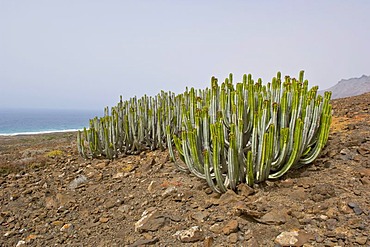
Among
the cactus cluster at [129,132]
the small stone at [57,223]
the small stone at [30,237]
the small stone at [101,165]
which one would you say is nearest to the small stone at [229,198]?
the small stone at [57,223]

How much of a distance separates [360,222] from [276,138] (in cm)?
132

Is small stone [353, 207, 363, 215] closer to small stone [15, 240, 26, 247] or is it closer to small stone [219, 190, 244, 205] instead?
small stone [219, 190, 244, 205]

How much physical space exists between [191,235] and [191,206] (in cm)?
60

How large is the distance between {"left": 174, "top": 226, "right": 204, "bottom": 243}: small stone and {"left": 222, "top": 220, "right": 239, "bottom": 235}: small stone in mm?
225

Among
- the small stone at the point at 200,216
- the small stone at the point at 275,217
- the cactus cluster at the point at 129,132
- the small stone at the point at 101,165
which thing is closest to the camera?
the small stone at the point at 275,217

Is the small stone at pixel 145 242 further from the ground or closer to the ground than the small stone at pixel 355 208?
closer to the ground

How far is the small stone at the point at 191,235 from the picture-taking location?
8.54 feet

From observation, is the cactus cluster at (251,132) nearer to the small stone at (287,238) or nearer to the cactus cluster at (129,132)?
the small stone at (287,238)

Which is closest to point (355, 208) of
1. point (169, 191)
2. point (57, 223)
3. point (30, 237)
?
point (169, 191)

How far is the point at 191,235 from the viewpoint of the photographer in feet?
8.62

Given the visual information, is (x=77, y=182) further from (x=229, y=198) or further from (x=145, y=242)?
(x=229, y=198)

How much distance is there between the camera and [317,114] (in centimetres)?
368

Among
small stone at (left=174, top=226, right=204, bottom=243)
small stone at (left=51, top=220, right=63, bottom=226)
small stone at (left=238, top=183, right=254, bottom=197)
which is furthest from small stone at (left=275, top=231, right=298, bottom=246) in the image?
small stone at (left=51, top=220, right=63, bottom=226)

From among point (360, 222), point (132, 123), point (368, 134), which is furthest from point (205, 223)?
point (132, 123)
